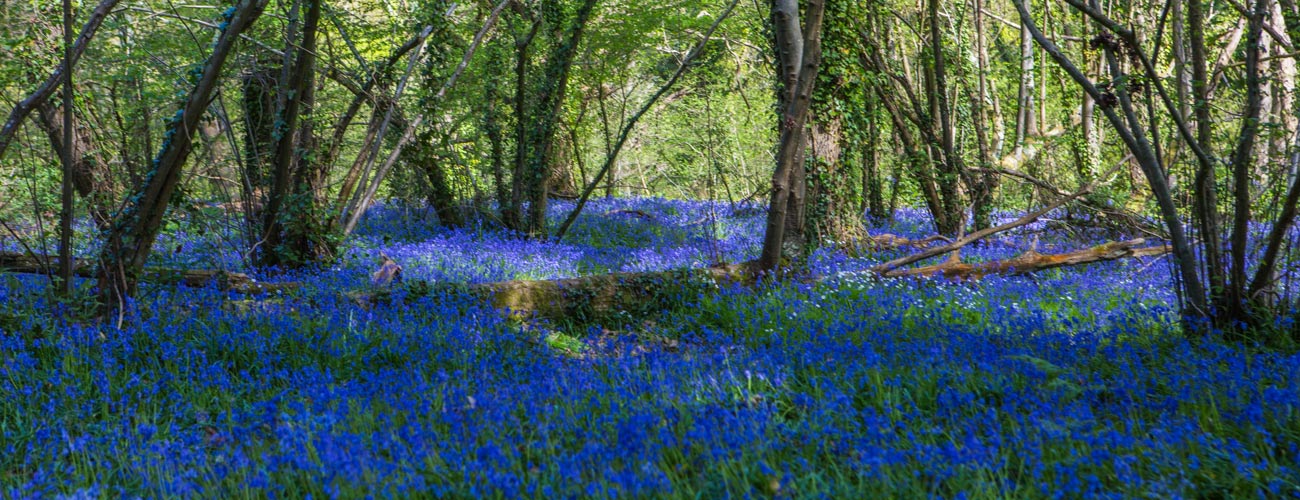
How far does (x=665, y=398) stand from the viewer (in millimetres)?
4062

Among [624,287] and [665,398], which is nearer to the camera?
[665,398]

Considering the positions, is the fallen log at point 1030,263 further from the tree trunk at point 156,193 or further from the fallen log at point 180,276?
the tree trunk at point 156,193

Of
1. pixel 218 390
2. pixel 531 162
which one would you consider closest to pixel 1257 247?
pixel 218 390

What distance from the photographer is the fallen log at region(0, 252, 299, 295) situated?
6867 millimetres

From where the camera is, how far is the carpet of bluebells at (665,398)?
3.09m

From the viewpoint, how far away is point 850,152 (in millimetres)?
9586

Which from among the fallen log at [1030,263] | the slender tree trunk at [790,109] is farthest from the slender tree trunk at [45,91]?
the fallen log at [1030,263]

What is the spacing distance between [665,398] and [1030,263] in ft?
16.6

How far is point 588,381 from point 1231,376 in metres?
2.95

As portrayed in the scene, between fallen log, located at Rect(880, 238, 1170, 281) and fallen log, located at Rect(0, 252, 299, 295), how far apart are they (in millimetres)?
5148

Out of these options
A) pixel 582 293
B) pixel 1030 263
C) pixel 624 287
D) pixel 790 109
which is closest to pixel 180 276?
pixel 582 293

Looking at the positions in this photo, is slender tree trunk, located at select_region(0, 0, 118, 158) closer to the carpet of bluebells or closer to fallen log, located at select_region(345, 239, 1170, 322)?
the carpet of bluebells

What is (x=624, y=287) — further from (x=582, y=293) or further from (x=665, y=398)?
(x=665, y=398)

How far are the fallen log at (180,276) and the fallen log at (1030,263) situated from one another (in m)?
5.15
